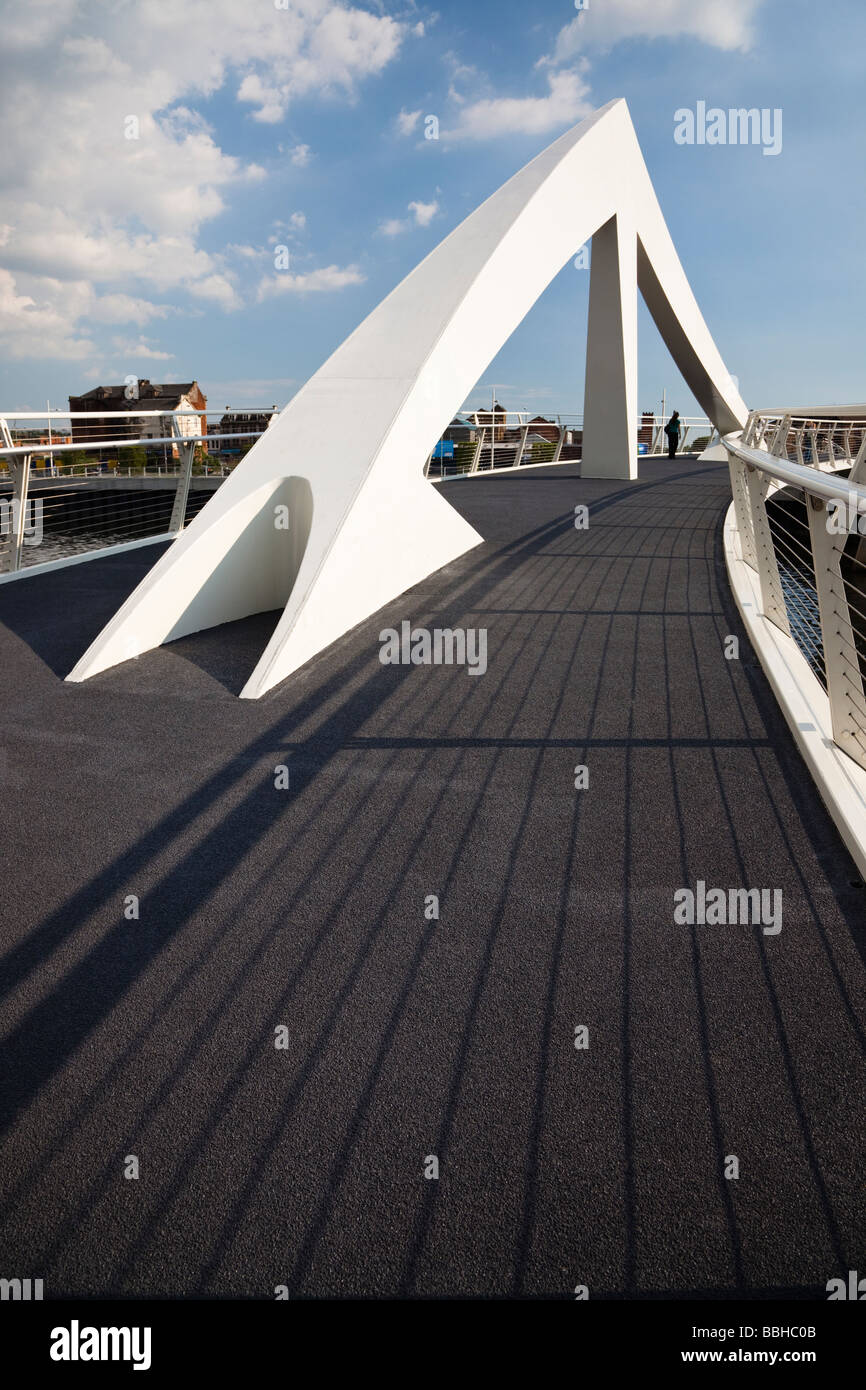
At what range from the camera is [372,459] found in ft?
21.8

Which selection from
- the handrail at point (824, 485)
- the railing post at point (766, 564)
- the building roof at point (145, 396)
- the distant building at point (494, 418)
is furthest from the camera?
the building roof at point (145, 396)

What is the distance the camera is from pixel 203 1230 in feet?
5.93

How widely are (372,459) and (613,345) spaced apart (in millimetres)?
12820

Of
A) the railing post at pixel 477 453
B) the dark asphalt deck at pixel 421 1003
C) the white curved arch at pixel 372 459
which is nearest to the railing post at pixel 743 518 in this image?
the white curved arch at pixel 372 459

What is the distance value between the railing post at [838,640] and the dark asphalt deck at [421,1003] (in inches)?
11.9

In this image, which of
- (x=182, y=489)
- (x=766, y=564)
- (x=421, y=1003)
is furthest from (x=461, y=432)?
(x=421, y=1003)

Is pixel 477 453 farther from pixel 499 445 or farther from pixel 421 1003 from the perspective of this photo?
pixel 421 1003

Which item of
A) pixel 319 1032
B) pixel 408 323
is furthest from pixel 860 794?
pixel 408 323

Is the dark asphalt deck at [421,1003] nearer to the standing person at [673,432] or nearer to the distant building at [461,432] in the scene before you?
the distant building at [461,432]

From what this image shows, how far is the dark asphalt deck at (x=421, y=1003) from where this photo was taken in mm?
1798

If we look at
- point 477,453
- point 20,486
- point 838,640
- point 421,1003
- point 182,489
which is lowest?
point 421,1003

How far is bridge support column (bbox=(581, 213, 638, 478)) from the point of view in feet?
55.9

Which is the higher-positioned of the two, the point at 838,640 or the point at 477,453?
the point at 477,453
